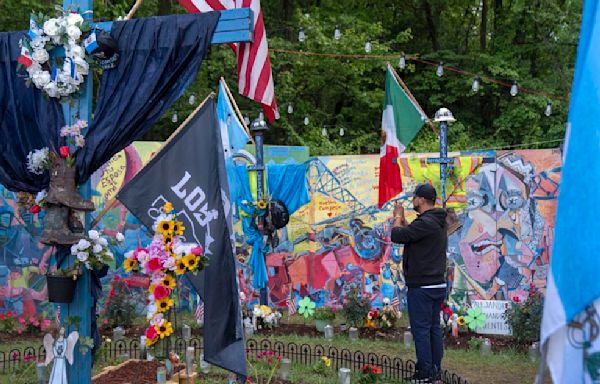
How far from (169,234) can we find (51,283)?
1034 millimetres

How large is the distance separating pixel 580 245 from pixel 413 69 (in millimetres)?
15569

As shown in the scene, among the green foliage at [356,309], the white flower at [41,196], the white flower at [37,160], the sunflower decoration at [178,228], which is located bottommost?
the green foliage at [356,309]

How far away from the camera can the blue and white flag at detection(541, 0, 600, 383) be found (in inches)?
109

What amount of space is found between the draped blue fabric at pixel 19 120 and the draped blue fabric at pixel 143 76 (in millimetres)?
455

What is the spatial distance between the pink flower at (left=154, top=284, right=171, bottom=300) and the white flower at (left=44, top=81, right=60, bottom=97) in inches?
72.1

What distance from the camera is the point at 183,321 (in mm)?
11219

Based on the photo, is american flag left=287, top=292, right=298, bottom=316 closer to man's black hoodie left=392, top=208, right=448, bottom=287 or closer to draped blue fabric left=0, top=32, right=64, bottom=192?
man's black hoodie left=392, top=208, right=448, bottom=287

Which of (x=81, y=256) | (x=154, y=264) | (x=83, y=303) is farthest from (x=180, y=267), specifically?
(x=83, y=303)

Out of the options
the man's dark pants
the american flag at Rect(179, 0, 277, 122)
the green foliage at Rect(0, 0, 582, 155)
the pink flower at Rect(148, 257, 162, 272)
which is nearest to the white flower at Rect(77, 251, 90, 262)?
the pink flower at Rect(148, 257, 162, 272)

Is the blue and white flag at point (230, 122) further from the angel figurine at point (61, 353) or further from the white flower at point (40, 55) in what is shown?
the angel figurine at point (61, 353)

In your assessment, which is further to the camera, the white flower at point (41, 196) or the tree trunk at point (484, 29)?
the tree trunk at point (484, 29)

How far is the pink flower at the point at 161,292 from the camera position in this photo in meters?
5.62

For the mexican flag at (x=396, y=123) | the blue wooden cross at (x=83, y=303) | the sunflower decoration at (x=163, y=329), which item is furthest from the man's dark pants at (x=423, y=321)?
the mexican flag at (x=396, y=123)

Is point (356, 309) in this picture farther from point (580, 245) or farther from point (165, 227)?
point (580, 245)
